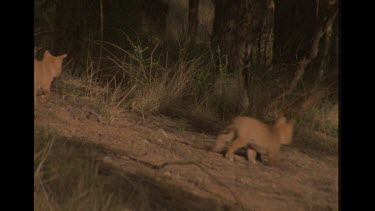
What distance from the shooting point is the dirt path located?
4.98 m

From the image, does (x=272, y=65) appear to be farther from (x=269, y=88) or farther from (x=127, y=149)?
(x=127, y=149)

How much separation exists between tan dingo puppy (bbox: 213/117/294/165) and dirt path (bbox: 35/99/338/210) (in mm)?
107

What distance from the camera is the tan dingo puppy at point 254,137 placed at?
569 centimetres

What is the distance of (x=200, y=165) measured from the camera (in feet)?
17.8

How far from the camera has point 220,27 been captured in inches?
345

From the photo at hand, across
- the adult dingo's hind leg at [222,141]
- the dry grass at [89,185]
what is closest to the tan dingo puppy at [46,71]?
the dry grass at [89,185]

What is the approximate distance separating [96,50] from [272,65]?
94.8 inches

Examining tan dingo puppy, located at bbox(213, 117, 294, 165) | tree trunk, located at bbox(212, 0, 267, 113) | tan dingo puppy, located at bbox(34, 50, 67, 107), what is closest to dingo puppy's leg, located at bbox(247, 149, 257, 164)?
tan dingo puppy, located at bbox(213, 117, 294, 165)

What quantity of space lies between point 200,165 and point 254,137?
60 centimetres

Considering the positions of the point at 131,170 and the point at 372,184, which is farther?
the point at 131,170

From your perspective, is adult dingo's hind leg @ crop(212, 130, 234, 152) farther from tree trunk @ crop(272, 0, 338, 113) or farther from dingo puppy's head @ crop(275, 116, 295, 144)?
tree trunk @ crop(272, 0, 338, 113)

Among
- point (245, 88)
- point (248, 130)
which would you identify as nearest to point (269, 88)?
point (245, 88)

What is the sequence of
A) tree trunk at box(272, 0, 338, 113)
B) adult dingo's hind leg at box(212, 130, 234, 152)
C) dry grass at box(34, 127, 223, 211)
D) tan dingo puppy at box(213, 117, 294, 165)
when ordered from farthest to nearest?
tree trunk at box(272, 0, 338, 113) → adult dingo's hind leg at box(212, 130, 234, 152) → tan dingo puppy at box(213, 117, 294, 165) → dry grass at box(34, 127, 223, 211)

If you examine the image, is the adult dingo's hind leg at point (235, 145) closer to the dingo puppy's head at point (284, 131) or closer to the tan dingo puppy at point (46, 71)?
the dingo puppy's head at point (284, 131)
